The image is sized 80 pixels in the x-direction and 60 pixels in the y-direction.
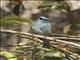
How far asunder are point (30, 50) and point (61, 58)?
0.25 m

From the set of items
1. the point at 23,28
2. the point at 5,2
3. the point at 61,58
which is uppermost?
the point at 5,2

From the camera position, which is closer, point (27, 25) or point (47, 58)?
point (47, 58)

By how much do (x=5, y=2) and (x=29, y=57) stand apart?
83cm

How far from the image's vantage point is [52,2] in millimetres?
3994

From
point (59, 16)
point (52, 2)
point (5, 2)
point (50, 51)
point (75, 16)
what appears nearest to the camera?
point (50, 51)

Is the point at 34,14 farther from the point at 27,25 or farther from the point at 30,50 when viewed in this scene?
the point at 30,50

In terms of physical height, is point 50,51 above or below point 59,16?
below

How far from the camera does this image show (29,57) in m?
2.99

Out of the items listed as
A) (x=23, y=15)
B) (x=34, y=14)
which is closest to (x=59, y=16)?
(x=34, y=14)

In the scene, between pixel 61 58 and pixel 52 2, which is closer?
pixel 61 58

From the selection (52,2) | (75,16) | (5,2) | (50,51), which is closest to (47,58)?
(50,51)

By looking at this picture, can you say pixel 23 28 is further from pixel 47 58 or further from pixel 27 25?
pixel 47 58

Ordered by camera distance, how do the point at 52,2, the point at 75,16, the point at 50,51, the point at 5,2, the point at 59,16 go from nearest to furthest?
the point at 50,51, the point at 5,2, the point at 52,2, the point at 75,16, the point at 59,16

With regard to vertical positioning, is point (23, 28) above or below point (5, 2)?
below
